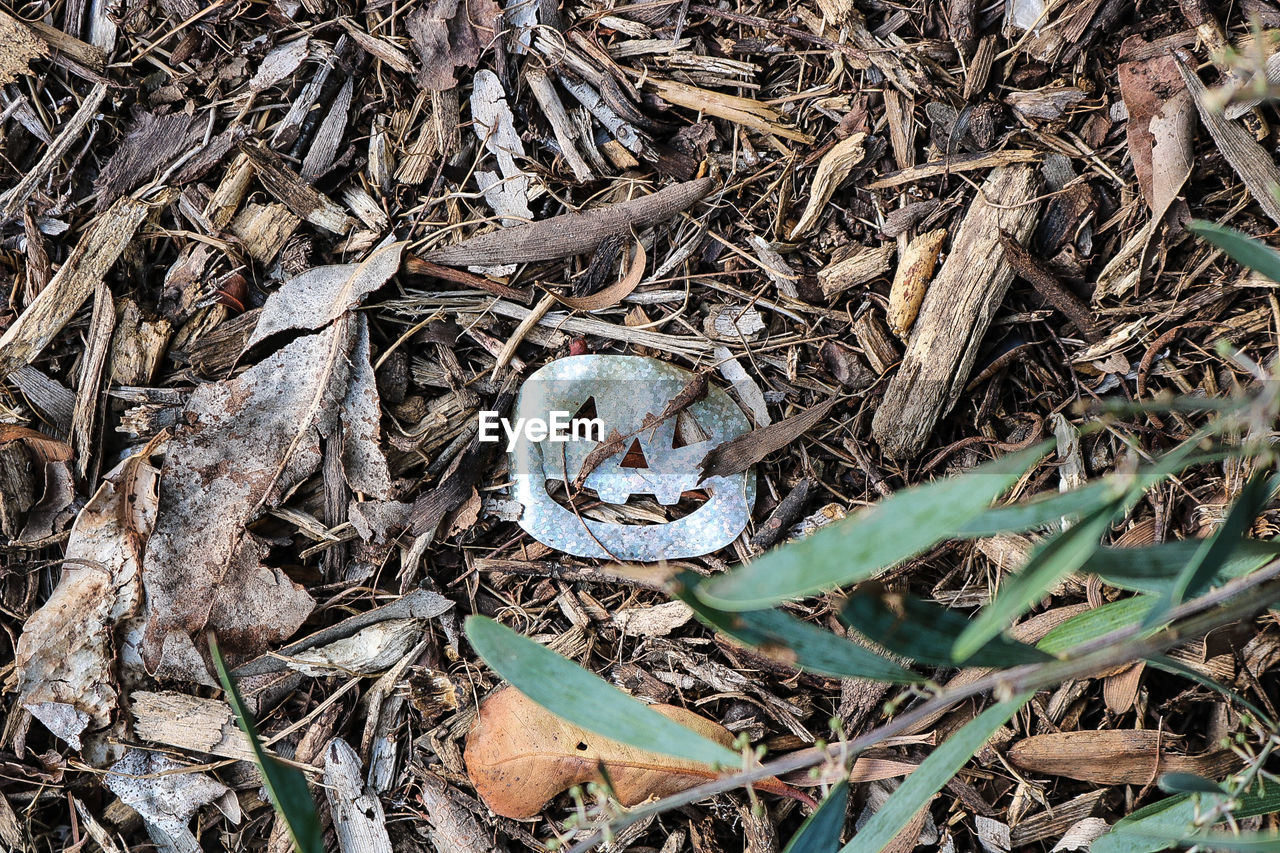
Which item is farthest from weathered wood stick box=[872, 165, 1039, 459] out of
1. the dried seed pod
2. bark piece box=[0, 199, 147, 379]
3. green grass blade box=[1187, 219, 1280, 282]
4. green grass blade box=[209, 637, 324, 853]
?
bark piece box=[0, 199, 147, 379]

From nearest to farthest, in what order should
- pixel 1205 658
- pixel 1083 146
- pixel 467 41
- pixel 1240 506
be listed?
1. pixel 1240 506
2. pixel 1205 658
3. pixel 1083 146
4. pixel 467 41

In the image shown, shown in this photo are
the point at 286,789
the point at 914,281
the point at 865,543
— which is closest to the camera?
the point at 865,543

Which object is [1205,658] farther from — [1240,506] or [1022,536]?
[1240,506]

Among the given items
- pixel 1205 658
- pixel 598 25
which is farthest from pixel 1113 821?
pixel 598 25

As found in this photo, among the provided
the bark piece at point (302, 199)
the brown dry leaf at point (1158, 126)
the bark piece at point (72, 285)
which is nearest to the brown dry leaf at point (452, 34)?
the bark piece at point (302, 199)

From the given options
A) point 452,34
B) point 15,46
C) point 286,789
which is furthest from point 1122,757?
point 15,46

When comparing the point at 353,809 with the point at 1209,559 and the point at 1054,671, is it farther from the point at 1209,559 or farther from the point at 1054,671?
the point at 1209,559
